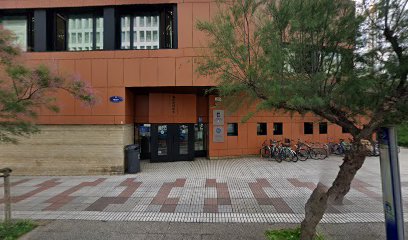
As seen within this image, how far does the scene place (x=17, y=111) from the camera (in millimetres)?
5742

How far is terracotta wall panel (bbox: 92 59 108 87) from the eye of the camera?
37.6 feet

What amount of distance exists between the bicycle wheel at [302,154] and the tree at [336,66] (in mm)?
10134

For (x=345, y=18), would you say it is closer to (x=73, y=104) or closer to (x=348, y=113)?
(x=348, y=113)

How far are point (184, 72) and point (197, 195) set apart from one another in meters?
5.56

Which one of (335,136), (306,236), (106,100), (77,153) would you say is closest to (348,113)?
(306,236)

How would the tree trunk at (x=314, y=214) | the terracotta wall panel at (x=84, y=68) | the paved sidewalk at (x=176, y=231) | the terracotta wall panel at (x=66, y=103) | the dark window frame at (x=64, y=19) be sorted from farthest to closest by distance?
the dark window frame at (x=64, y=19)
the terracotta wall panel at (x=84, y=68)
the terracotta wall panel at (x=66, y=103)
the paved sidewalk at (x=176, y=231)
the tree trunk at (x=314, y=214)

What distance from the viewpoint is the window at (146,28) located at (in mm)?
12508

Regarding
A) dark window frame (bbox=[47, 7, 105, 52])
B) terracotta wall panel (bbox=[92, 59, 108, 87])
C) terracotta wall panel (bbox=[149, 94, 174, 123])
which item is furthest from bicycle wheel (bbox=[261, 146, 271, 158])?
dark window frame (bbox=[47, 7, 105, 52])

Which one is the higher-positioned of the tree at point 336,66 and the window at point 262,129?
the tree at point 336,66

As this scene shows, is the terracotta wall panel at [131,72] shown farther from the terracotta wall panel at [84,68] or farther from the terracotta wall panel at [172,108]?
the terracotta wall panel at [172,108]

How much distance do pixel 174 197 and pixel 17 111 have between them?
4.33m

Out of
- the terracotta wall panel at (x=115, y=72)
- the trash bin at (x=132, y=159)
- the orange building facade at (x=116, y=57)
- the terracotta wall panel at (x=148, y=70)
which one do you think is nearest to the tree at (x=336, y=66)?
the orange building facade at (x=116, y=57)

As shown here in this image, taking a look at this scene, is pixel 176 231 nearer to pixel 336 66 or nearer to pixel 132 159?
pixel 336 66

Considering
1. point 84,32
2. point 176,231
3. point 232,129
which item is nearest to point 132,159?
point 232,129
